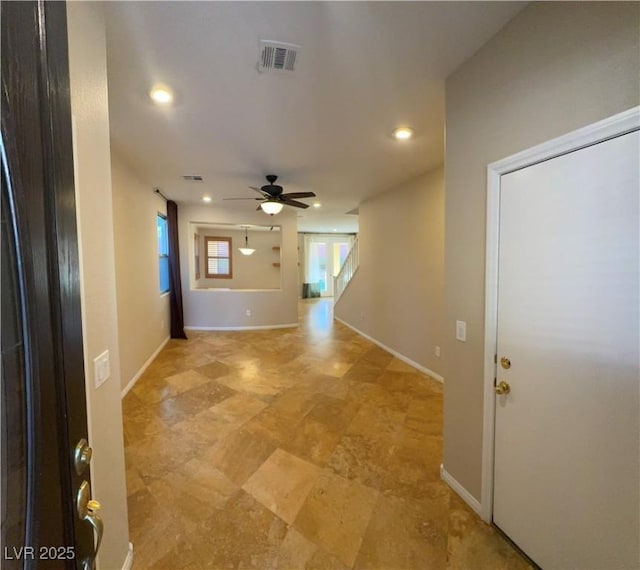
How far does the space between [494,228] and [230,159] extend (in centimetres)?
276

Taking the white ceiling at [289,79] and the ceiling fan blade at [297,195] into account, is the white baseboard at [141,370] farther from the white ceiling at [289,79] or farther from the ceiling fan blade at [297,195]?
the ceiling fan blade at [297,195]

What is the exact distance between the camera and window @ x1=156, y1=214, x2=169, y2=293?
496cm

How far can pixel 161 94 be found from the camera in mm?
1914

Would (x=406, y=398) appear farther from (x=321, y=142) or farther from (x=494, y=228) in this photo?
(x=321, y=142)

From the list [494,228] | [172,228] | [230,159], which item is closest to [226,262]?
[172,228]

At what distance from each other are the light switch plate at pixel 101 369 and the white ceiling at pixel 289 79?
159cm

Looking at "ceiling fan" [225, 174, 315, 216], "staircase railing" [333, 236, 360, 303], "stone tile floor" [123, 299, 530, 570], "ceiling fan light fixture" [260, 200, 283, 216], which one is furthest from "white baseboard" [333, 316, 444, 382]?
"ceiling fan light fixture" [260, 200, 283, 216]

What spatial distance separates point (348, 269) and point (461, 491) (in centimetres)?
536

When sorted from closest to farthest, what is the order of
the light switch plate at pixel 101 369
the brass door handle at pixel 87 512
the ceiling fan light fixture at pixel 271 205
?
the brass door handle at pixel 87 512
the light switch plate at pixel 101 369
the ceiling fan light fixture at pixel 271 205

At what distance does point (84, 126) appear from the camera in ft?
3.39

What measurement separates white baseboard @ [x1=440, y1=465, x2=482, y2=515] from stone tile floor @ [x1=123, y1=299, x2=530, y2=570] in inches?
1.6

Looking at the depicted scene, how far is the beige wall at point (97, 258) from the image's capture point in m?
1.01

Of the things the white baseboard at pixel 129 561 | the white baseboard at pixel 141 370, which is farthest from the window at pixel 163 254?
the white baseboard at pixel 129 561

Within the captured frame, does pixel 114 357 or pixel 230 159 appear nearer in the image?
pixel 114 357
